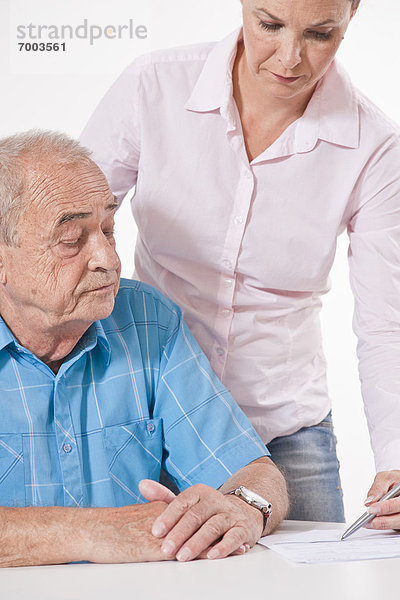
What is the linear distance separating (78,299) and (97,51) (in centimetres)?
250

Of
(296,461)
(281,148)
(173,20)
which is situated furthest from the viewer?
(173,20)

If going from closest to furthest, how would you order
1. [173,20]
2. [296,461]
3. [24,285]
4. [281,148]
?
[24,285], [281,148], [296,461], [173,20]

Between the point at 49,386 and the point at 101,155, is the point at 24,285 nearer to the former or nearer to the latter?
the point at 49,386

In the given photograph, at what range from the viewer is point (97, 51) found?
3807 millimetres

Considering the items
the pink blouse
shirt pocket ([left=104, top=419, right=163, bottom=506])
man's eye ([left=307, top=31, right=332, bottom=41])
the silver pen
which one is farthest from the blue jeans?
man's eye ([left=307, top=31, right=332, bottom=41])

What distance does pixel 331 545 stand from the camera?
138 cm

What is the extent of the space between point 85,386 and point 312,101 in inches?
31.8

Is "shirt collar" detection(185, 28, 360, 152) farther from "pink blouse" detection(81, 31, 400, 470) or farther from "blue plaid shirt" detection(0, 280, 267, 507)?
"blue plaid shirt" detection(0, 280, 267, 507)

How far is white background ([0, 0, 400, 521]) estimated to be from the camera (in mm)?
3750

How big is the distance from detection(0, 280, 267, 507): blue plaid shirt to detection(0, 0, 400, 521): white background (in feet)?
6.72

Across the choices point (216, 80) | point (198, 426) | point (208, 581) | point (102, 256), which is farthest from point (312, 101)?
point (208, 581)

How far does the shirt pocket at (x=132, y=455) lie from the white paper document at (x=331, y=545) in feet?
1.04

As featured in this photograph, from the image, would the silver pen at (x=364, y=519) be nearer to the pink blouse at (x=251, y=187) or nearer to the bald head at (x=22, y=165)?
the pink blouse at (x=251, y=187)

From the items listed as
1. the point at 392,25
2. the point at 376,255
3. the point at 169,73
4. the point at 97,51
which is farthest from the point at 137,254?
the point at 392,25
